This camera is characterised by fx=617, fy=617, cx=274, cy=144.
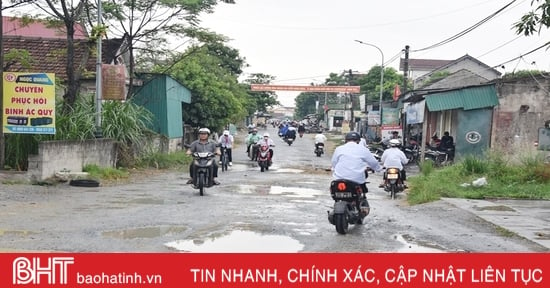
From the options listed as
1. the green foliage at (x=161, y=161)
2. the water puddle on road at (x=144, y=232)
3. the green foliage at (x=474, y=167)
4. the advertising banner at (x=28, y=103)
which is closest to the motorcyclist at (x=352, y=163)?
the water puddle on road at (x=144, y=232)

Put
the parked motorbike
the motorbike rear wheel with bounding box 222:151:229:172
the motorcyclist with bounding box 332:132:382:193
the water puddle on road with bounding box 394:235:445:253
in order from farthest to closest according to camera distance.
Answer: the parked motorbike → the motorbike rear wheel with bounding box 222:151:229:172 → the motorcyclist with bounding box 332:132:382:193 → the water puddle on road with bounding box 394:235:445:253

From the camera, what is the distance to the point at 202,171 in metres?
13.8

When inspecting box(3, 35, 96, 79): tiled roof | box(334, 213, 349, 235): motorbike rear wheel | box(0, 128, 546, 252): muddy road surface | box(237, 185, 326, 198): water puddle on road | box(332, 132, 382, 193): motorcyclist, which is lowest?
box(237, 185, 326, 198): water puddle on road

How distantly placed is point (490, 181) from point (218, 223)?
26.8 feet

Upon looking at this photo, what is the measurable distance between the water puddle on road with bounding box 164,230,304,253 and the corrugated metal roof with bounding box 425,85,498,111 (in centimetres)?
1687

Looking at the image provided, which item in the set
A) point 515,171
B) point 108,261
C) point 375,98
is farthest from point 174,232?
point 375,98

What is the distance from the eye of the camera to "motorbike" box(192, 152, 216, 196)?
45.3 ft

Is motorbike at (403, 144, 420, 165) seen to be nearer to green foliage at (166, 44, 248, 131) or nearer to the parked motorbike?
the parked motorbike

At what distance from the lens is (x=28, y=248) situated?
7.16m

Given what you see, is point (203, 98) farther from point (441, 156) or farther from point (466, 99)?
point (466, 99)

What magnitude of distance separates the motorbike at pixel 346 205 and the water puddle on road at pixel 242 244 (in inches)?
36.8

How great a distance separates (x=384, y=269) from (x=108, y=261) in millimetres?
2468

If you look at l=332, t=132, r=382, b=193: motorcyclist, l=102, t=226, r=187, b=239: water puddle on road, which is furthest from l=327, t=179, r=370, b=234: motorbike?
l=102, t=226, r=187, b=239: water puddle on road

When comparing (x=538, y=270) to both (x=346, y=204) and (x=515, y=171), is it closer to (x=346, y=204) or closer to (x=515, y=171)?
(x=346, y=204)
